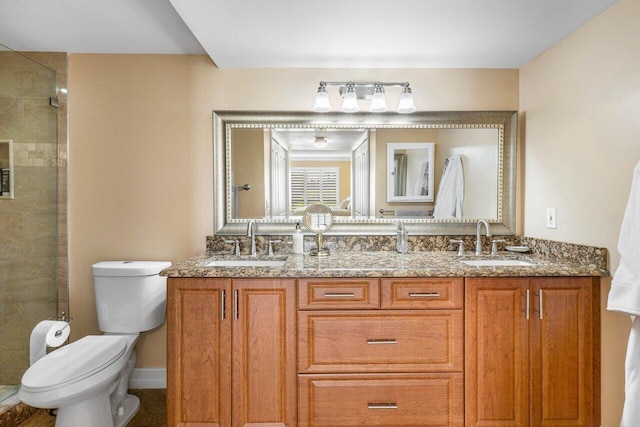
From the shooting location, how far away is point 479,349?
163 cm

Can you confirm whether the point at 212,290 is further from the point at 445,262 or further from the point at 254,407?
the point at 445,262

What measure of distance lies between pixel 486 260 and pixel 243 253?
153 cm

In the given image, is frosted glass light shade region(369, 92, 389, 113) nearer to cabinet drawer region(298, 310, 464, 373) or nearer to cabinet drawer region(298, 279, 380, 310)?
cabinet drawer region(298, 279, 380, 310)

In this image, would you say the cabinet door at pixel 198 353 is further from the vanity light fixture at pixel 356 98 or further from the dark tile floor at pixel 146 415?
the vanity light fixture at pixel 356 98

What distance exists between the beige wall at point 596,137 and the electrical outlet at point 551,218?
0.03 metres

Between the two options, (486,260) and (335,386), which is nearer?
(335,386)

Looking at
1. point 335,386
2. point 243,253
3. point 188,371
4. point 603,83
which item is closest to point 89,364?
→ point 188,371

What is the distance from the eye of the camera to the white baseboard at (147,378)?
227cm

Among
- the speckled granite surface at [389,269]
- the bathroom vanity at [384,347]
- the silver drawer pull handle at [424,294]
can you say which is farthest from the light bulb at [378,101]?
the silver drawer pull handle at [424,294]

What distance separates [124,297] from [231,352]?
2.85 ft

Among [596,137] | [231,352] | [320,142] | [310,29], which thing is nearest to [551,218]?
[596,137]

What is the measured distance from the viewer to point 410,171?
2.28 meters

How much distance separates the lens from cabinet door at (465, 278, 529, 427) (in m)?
1.62

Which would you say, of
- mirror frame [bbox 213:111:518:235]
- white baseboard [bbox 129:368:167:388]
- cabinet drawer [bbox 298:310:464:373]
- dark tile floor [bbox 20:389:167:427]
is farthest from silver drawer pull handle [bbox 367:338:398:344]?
white baseboard [bbox 129:368:167:388]
